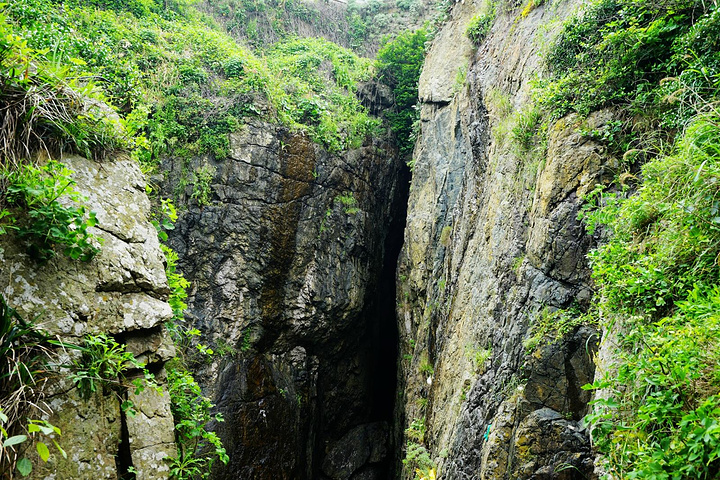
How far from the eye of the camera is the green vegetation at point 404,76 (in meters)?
14.5

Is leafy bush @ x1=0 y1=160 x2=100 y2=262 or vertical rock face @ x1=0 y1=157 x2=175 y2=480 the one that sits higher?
leafy bush @ x1=0 y1=160 x2=100 y2=262

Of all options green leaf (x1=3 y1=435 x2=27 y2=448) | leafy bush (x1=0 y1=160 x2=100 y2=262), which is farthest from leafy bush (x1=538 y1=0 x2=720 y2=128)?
green leaf (x1=3 y1=435 x2=27 y2=448)

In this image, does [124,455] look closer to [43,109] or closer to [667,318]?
[43,109]

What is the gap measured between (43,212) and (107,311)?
3.11ft

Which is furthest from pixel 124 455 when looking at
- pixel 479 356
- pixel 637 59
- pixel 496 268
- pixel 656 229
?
pixel 637 59

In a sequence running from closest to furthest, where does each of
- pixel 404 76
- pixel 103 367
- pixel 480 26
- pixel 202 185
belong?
pixel 103 367 < pixel 480 26 < pixel 202 185 < pixel 404 76

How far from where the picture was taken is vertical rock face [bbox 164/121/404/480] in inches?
409

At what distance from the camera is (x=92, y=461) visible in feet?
10.4

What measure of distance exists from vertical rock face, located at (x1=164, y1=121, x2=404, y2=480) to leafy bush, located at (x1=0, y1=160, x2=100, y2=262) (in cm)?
754

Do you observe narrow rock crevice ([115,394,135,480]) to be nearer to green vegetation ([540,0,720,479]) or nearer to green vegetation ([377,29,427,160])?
green vegetation ([540,0,720,479])

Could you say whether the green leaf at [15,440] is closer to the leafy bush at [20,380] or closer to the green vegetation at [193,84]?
the leafy bush at [20,380]

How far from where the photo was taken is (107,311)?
3545 millimetres

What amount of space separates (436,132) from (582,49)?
19.3 feet

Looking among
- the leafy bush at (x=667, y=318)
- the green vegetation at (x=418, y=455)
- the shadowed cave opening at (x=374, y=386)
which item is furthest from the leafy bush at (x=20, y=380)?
the shadowed cave opening at (x=374, y=386)
